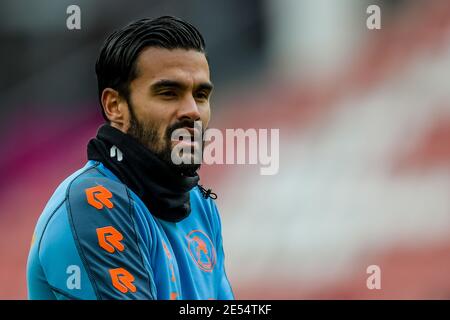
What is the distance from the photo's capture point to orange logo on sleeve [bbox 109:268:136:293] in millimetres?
1847

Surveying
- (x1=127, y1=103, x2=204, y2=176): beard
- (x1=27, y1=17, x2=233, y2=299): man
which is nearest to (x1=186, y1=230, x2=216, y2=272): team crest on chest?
(x1=27, y1=17, x2=233, y2=299): man

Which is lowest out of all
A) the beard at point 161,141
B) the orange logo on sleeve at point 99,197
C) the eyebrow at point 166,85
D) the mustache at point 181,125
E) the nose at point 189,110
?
the orange logo on sleeve at point 99,197

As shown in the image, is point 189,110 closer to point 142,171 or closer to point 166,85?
point 166,85

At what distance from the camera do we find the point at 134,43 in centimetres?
207

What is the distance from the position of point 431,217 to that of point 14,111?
3241 mm

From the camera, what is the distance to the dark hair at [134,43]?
2068 millimetres

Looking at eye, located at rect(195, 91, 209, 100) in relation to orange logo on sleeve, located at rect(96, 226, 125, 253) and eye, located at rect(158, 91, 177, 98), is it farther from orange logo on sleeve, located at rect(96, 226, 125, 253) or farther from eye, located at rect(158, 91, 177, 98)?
orange logo on sleeve, located at rect(96, 226, 125, 253)

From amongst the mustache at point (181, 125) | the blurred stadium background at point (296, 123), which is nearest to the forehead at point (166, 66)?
the mustache at point (181, 125)

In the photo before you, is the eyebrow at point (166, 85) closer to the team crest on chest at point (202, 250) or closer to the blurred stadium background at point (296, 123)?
the team crest on chest at point (202, 250)

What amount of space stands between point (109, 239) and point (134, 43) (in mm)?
561
